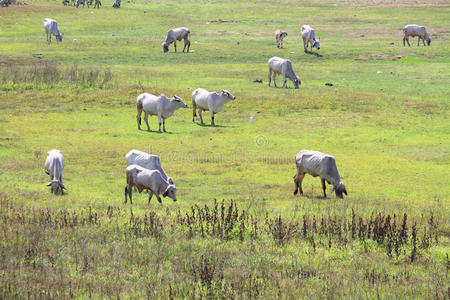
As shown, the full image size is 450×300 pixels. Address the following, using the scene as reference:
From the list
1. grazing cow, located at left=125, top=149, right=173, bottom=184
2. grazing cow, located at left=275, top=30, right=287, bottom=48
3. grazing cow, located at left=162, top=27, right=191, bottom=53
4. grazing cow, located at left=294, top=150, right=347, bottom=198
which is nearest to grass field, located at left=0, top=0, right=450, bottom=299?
grazing cow, located at left=294, top=150, right=347, bottom=198

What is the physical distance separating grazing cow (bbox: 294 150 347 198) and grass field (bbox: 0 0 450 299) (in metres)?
0.50

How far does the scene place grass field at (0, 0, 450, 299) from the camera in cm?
923

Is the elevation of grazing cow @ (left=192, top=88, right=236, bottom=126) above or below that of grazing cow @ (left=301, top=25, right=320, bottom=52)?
below

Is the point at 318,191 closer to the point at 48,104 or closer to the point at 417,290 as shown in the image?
the point at 417,290

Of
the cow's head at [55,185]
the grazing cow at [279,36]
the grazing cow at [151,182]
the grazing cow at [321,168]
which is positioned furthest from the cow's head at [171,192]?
the grazing cow at [279,36]

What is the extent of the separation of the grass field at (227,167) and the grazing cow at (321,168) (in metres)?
0.50

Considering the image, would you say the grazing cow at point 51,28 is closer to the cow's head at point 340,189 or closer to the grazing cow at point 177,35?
the grazing cow at point 177,35

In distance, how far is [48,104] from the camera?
120 feet

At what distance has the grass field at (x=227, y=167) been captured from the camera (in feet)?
30.3

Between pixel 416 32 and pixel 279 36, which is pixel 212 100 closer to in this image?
pixel 279 36

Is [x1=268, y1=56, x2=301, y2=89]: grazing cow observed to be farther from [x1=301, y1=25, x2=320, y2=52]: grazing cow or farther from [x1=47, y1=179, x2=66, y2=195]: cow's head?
[x1=47, y1=179, x2=66, y2=195]: cow's head

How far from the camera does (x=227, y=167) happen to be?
79.4 feet

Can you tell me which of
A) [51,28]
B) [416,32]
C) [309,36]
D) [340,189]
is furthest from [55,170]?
[416,32]

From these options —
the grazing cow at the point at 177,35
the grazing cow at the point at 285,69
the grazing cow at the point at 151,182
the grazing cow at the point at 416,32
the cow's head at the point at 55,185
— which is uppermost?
the grazing cow at the point at 416,32
